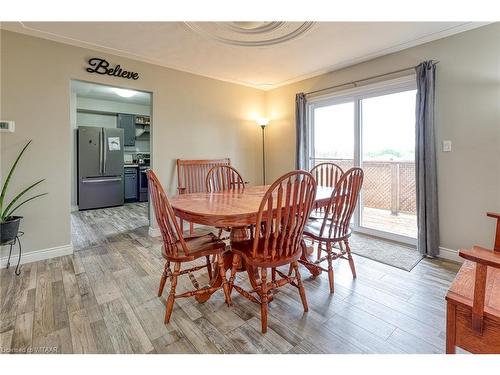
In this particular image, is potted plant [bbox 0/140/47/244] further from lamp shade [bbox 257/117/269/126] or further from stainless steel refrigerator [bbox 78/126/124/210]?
lamp shade [bbox 257/117/269/126]

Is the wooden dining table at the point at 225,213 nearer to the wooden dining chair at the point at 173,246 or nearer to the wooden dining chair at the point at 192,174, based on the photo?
the wooden dining chair at the point at 173,246

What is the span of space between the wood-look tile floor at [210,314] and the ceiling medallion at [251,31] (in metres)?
2.39

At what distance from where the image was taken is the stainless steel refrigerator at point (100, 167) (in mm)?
5090

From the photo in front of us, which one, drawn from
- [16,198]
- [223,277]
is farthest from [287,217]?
[16,198]

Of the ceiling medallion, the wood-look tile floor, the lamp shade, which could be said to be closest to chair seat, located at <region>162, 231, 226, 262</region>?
the wood-look tile floor

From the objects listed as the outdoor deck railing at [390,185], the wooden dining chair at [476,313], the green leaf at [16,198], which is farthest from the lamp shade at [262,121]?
the wooden dining chair at [476,313]

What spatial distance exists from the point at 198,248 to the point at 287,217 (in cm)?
66

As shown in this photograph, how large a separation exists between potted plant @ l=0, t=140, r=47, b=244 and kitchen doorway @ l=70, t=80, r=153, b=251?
1.55m

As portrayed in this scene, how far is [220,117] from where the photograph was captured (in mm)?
4125

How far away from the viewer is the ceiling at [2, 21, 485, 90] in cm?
241

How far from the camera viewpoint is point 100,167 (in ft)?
17.3

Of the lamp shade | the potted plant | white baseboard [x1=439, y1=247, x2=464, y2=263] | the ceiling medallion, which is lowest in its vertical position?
white baseboard [x1=439, y1=247, x2=464, y2=263]

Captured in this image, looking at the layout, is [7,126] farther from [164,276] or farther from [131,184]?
[131,184]
